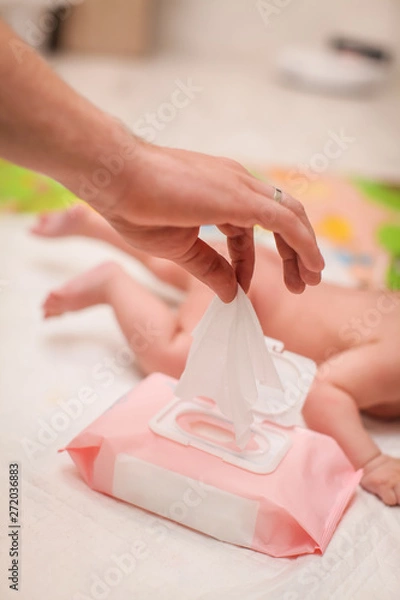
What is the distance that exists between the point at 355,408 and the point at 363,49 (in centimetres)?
197

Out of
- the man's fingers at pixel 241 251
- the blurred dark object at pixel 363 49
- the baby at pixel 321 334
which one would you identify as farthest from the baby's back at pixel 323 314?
the blurred dark object at pixel 363 49

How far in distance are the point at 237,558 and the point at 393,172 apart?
1.35m

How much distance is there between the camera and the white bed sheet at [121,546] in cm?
69

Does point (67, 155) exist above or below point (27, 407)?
above

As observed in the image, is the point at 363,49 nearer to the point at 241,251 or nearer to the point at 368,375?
the point at 368,375

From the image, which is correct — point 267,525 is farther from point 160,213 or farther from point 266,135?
point 266,135

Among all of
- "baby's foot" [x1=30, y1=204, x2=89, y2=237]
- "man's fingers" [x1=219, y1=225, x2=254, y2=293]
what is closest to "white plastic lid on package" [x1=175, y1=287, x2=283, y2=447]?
"man's fingers" [x1=219, y1=225, x2=254, y2=293]

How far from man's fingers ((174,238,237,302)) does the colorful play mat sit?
1.99 ft

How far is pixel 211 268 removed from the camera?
72cm

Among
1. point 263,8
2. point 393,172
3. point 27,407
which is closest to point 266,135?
point 393,172

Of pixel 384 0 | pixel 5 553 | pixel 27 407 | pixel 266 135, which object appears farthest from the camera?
pixel 384 0

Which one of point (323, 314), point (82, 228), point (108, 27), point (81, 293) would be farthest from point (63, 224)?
point (108, 27)

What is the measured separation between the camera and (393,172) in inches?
72.7

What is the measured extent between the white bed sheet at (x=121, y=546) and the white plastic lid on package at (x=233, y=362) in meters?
0.13
